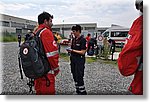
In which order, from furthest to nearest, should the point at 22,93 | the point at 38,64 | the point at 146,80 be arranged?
the point at 22,93 < the point at 146,80 < the point at 38,64

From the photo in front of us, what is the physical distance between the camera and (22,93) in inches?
64.7

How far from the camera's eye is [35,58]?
1.41m

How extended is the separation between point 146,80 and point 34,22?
2.94 feet

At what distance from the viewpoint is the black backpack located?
1.42 meters

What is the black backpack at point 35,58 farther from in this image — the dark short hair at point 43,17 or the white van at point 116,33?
the white van at point 116,33

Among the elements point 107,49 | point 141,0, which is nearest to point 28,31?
point 107,49

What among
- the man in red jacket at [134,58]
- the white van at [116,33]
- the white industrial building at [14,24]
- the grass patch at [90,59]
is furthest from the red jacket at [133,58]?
the white industrial building at [14,24]

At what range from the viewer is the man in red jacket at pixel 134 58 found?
4.20 feet

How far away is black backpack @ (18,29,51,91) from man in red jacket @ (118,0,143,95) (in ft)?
1.59

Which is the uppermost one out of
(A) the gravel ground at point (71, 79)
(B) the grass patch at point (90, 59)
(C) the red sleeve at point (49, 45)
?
(C) the red sleeve at point (49, 45)

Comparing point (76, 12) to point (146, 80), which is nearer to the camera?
point (146, 80)

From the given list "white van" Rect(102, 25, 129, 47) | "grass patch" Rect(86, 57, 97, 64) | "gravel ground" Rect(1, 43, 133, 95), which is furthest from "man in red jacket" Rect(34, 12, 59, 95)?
"white van" Rect(102, 25, 129, 47)

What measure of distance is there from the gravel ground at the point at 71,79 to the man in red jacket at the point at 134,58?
22 cm

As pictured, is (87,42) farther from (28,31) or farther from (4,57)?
(4,57)
